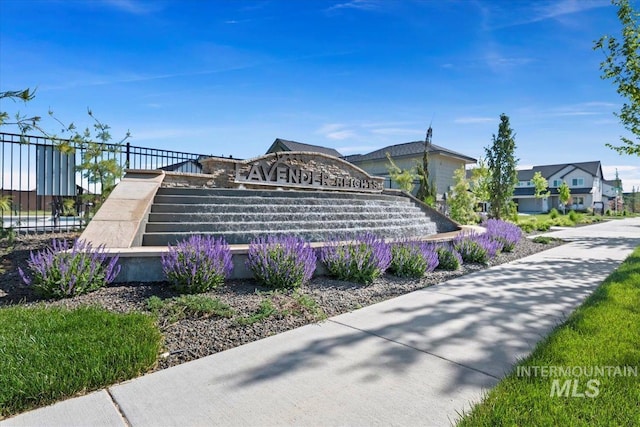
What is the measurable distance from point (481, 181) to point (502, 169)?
1438 mm

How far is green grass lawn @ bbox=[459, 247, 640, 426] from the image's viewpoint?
210cm

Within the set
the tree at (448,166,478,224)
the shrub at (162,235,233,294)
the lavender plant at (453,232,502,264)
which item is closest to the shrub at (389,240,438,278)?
the lavender plant at (453,232,502,264)

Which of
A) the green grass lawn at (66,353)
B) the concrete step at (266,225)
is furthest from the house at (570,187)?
the green grass lawn at (66,353)

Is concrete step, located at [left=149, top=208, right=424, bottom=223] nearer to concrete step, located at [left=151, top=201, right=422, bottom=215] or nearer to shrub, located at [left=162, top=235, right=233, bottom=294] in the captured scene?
concrete step, located at [left=151, top=201, right=422, bottom=215]

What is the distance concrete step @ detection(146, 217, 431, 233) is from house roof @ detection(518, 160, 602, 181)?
5535cm

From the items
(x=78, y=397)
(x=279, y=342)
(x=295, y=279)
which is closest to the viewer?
(x=78, y=397)

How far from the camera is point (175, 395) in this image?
2.40 meters

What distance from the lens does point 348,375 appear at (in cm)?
270

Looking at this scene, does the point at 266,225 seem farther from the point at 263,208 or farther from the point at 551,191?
the point at 551,191

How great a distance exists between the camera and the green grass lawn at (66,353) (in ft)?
7.55

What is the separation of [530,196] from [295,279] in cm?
5523

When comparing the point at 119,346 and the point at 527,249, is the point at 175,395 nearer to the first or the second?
the point at 119,346

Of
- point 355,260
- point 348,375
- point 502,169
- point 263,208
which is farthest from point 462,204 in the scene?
point 348,375

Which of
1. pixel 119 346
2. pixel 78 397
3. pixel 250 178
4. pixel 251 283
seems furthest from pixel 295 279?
pixel 250 178
